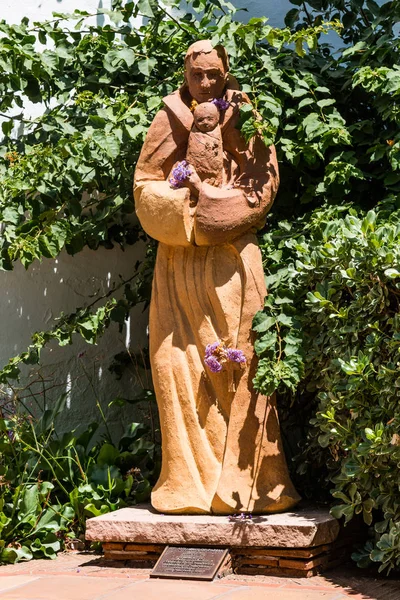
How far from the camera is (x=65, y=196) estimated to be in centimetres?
548

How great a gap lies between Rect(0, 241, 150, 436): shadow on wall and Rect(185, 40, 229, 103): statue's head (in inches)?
63.7

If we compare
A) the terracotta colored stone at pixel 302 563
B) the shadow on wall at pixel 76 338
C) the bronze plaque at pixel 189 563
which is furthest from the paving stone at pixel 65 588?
the shadow on wall at pixel 76 338

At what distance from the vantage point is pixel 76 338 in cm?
624

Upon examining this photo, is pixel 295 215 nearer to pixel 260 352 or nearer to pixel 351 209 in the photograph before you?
pixel 351 209

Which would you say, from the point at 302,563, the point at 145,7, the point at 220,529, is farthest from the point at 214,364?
the point at 145,7

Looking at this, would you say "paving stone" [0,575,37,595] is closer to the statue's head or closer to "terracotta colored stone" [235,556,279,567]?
"terracotta colored stone" [235,556,279,567]

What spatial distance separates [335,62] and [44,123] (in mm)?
1746

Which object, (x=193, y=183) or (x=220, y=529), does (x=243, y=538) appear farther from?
(x=193, y=183)

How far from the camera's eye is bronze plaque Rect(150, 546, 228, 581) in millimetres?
4312

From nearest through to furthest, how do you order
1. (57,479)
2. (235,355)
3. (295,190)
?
(235,355) → (57,479) → (295,190)

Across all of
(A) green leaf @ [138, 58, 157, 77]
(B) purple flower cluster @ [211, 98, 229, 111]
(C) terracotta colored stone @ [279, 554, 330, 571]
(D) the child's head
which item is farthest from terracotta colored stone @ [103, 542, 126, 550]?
(A) green leaf @ [138, 58, 157, 77]

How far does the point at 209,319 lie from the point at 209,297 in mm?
111

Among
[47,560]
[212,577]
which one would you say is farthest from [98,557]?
[212,577]

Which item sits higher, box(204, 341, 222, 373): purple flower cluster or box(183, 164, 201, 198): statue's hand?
box(183, 164, 201, 198): statue's hand
